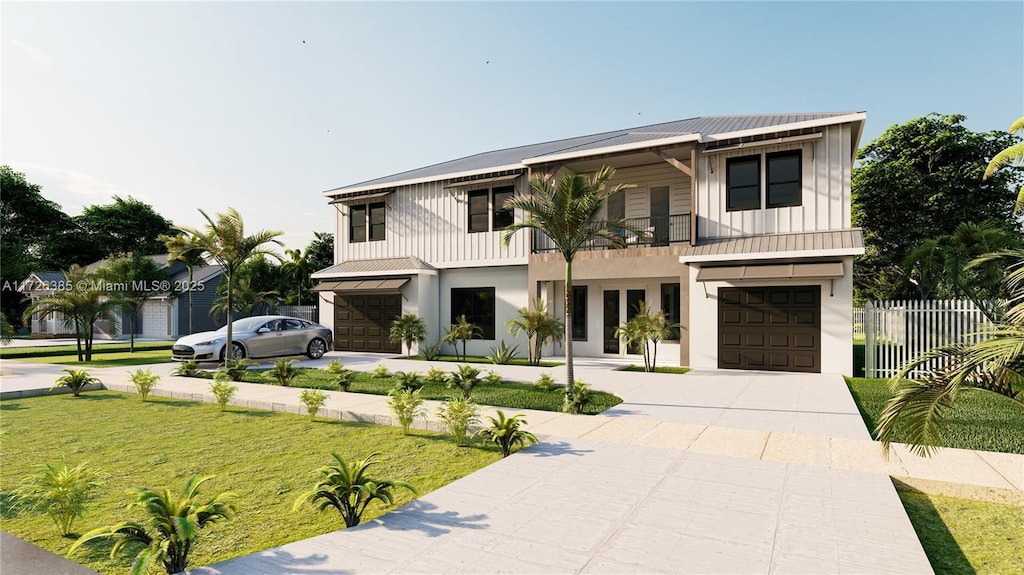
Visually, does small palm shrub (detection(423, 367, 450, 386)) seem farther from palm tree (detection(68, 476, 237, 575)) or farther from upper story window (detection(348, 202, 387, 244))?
upper story window (detection(348, 202, 387, 244))

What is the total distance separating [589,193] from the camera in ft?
27.8

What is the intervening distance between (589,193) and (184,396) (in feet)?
29.3

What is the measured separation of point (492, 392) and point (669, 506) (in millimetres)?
5935

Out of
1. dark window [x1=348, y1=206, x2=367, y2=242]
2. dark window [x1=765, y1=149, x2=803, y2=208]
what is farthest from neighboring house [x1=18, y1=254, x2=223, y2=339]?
dark window [x1=765, y1=149, x2=803, y2=208]

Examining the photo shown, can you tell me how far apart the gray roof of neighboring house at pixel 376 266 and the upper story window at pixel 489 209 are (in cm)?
241

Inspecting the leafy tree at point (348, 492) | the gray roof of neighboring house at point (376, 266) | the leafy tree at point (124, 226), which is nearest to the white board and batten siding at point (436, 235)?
the gray roof of neighboring house at point (376, 266)

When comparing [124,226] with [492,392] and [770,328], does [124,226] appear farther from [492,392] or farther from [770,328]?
[770,328]

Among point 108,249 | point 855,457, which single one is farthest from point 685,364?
point 108,249

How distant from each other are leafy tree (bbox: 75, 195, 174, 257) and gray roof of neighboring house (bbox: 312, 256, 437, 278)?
1462 inches

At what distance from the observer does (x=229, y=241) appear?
13.4m

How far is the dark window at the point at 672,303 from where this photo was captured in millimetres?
15734

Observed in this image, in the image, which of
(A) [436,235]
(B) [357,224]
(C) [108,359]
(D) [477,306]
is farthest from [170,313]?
(D) [477,306]

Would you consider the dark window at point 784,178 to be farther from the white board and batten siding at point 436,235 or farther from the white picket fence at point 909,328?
the white board and batten siding at point 436,235

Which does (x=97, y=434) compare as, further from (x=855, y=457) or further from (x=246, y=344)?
(x=855, y=457)
